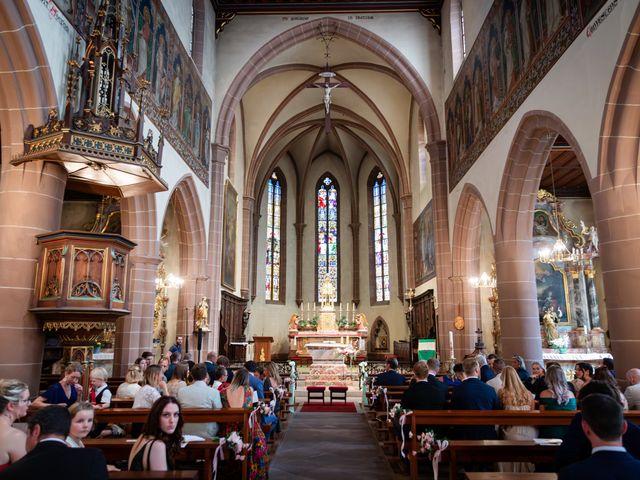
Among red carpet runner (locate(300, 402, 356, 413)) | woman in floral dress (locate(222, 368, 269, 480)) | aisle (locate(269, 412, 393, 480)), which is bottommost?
Result: aisle (locate(269, 412, 393, 480))

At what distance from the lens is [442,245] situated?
15.6m

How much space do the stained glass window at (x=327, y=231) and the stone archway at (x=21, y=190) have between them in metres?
21.8

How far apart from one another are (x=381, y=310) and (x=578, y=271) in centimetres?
1241

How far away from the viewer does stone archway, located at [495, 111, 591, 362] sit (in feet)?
32.6

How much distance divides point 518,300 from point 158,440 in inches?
349

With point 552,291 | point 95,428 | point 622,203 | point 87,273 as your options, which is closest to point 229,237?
point 552,291

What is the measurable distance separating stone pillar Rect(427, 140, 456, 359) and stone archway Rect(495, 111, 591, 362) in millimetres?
4439

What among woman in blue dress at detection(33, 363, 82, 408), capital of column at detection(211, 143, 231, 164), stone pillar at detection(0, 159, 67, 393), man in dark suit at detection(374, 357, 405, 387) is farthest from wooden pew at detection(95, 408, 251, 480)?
capital of column at detection(211, 143, 231, 164)

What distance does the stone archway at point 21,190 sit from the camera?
6.07 metres

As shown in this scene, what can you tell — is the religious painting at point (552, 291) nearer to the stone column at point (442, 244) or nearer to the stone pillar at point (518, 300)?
the stone column at point (442, 244)

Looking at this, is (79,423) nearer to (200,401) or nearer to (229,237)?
(200,401)

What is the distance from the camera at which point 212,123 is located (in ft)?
52.3

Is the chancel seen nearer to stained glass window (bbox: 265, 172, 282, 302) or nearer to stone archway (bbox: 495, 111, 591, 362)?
stone archway (bbox: 495, 111, 591, 362)

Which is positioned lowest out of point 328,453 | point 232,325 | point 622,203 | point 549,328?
point 328,453
